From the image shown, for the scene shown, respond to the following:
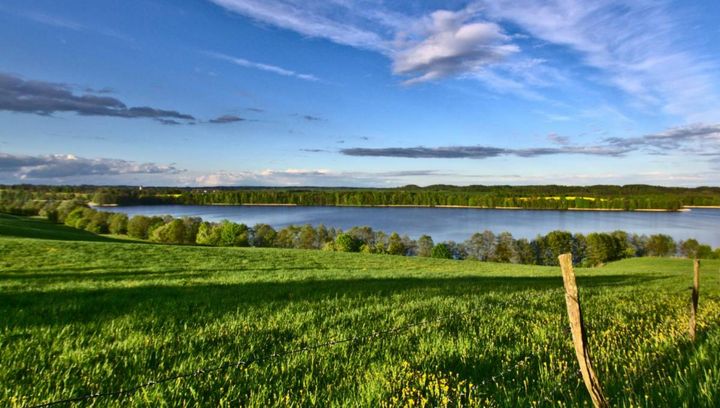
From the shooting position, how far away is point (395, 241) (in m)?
94.1

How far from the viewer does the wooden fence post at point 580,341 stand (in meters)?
2.83

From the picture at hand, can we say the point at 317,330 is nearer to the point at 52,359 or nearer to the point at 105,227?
the point at 52,359

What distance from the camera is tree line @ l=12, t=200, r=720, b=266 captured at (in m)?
87.2

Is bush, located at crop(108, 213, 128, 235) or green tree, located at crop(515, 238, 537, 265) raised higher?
bush, located at crop(108, 213, 128, 235)

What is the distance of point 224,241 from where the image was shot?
85188 millimetres

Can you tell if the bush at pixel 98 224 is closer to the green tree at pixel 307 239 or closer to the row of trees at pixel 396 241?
the row of trees at pixel 396 241

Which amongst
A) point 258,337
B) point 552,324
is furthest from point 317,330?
point 552,324

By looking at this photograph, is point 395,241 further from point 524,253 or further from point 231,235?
point 231,235

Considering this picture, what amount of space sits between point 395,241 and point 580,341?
91805 mm

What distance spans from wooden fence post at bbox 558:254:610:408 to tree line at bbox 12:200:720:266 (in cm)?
8074

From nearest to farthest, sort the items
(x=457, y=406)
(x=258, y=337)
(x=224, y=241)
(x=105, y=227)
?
1. (x=457, y=406)
2. (x=258, y=337)
3. (x=224, y=241)
4. (x=105, y=227)

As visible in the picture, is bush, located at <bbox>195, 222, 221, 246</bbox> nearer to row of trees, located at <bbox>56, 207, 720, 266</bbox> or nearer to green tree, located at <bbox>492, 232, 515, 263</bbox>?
row of trees, located at <bbox>56, 207, 720, 266</bbox>

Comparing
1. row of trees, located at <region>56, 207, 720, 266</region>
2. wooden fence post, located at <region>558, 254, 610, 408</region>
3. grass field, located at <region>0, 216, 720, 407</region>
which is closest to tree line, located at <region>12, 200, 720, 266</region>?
row of trees, located at <region>56, 207, 720, 266</region>

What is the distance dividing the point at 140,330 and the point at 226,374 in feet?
9.66
